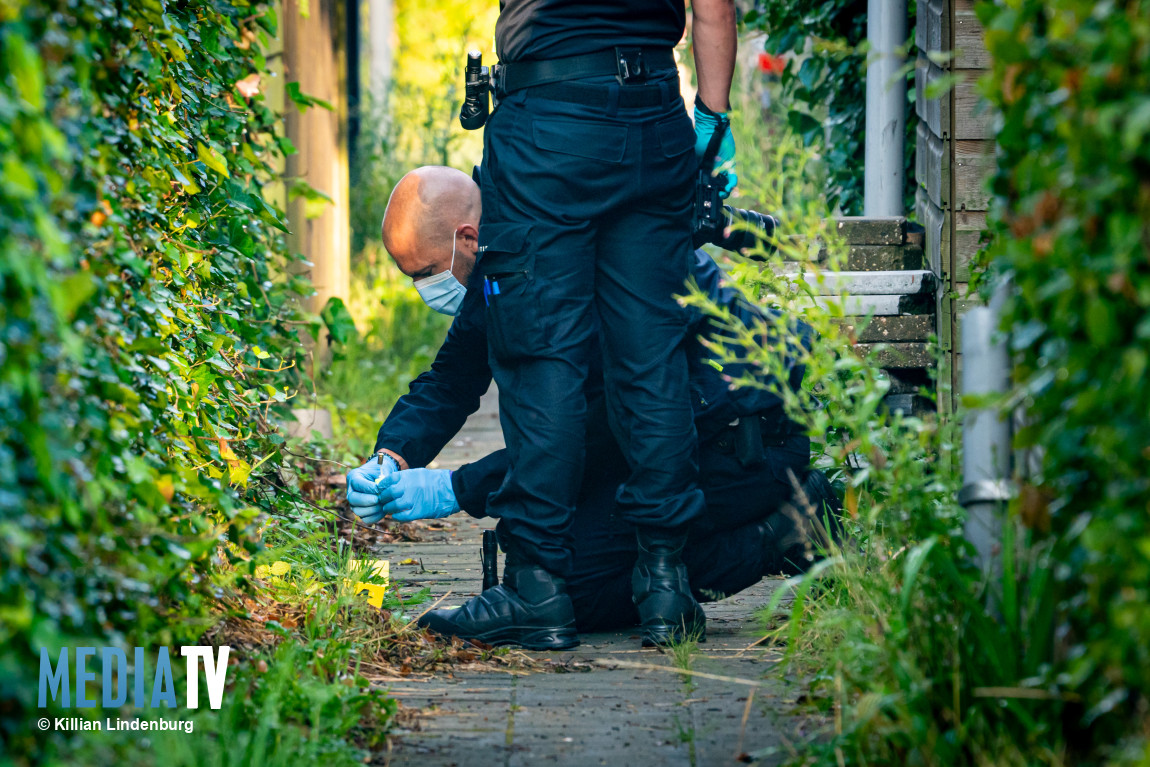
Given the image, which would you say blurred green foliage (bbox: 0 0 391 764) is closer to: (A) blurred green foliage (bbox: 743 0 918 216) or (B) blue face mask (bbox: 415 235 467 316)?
(B) blue face mask (bbox: 415 235 467 316)

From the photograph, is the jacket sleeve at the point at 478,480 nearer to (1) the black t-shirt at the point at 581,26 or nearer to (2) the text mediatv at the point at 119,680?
(1) the black t-shirt at the point at 581,26

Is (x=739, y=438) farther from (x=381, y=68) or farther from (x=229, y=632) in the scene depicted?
(x=381, y=68)

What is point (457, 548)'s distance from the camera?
3.82m

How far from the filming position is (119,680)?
1643mm

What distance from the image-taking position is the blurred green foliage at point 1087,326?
4.54 feet

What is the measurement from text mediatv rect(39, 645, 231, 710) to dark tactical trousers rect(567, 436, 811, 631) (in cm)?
115

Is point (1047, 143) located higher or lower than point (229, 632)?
higher

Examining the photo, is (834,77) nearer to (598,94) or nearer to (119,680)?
(598,94)

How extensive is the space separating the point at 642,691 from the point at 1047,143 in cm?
136

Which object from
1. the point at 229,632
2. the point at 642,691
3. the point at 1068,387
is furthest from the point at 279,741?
the point at 1068,387

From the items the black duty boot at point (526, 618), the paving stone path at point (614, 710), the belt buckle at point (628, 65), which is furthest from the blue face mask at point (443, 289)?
the paving stone path at point (614, 710)

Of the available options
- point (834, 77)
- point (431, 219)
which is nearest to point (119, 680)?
point (431, 219)

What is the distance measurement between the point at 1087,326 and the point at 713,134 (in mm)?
1711

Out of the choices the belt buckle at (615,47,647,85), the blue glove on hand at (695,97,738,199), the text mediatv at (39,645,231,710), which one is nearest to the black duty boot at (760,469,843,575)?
the blue glove on hand at (695,97,738,199)
